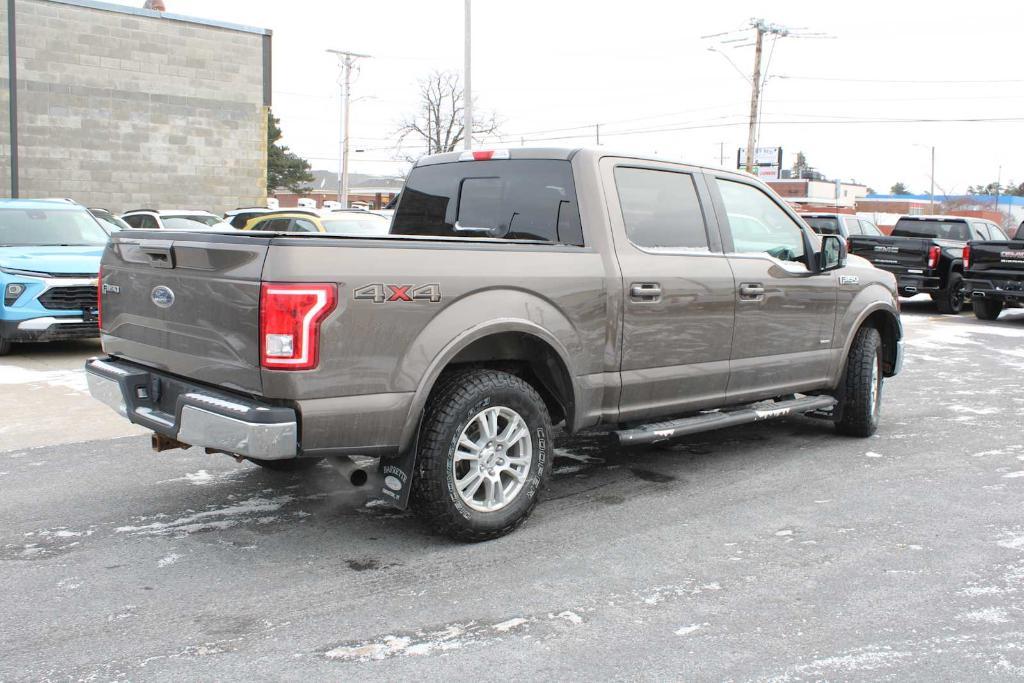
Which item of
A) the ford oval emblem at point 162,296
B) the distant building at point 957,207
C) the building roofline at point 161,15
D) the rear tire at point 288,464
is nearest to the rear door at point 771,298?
the rear tire at point 288,464

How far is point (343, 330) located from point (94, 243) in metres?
8.72

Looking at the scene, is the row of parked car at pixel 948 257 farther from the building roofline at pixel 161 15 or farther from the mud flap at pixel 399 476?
the building roofline at pixel 161 15

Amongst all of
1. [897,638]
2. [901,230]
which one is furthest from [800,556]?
[901,230]

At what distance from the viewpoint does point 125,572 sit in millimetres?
4156

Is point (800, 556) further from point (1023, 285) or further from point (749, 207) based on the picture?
point (1023, 285)

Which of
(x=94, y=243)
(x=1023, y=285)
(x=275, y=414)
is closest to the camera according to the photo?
(x=275, y=414)

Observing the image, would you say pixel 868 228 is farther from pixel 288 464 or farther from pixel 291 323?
pixel 291 323

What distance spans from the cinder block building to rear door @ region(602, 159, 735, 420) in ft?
86.3

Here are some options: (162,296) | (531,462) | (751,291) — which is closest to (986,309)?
(751,291)

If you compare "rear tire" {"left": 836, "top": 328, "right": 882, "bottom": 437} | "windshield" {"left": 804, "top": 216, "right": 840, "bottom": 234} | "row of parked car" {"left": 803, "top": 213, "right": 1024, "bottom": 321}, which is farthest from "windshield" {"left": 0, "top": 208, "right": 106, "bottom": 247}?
"windshield" {"left": 804, "top": 216, "right": 840, "bottom": 234}

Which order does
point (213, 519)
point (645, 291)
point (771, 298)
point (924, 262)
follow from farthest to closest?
1. point (924, 262)
2. point (771, 298)
3. point (645, 291)
4. point (213, 519)

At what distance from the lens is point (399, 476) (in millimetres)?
4344

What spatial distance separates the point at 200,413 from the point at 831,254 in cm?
438

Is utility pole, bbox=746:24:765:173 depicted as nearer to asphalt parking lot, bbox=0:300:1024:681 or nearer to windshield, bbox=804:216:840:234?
windshield, bbox=804:216:840:234
